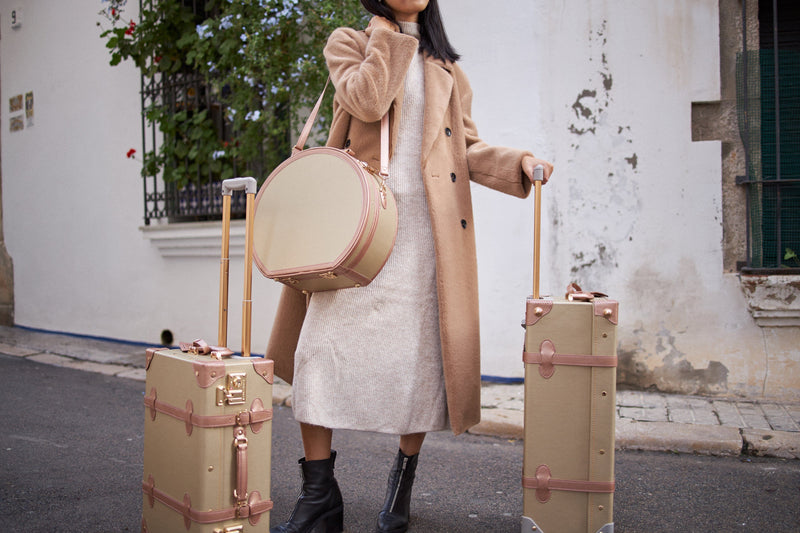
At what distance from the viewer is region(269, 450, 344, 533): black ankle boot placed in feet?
7.55

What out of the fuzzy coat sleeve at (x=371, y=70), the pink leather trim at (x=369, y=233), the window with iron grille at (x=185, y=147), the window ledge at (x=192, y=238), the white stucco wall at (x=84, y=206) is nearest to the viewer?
the pink leather trim at (x=369, y=233)

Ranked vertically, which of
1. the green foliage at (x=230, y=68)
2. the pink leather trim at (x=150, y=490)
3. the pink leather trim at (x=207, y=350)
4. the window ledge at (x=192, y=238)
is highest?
the green foliage at (x=230, y=68)

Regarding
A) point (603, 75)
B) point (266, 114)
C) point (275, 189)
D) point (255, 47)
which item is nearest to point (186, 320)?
point (266, 114)

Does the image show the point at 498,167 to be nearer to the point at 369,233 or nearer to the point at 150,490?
the point at 369,233

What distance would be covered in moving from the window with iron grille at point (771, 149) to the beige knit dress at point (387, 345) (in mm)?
2921

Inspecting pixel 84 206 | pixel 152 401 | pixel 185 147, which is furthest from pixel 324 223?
pixel 84 206

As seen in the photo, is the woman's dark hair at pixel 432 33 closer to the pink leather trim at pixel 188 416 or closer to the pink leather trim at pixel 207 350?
the pink leather trim at pixel 207 350

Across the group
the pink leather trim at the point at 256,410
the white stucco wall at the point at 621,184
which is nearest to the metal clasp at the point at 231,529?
the pink leather trim at the point at 256,410

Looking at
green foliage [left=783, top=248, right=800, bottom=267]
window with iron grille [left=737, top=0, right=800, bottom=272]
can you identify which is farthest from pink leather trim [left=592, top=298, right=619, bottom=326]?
green foliage [left=783, top=248, right=800, bottom=267]

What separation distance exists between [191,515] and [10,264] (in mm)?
7326

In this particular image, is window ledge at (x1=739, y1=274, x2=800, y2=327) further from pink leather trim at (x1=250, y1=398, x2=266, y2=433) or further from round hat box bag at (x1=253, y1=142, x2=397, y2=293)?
pink leather trim at (x1=250, y1=398, x2=266, y2=433)

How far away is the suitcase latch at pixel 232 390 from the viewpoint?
185 centimetres

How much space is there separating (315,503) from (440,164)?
3.91 ft

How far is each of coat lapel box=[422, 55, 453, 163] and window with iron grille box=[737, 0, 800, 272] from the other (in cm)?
283
